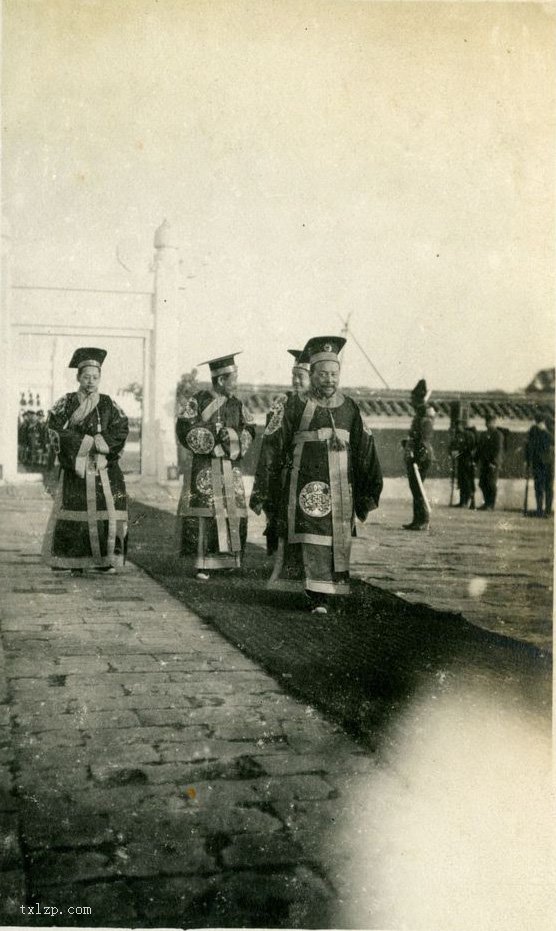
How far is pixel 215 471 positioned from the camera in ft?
23.0

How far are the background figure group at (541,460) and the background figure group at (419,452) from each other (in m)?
2.52

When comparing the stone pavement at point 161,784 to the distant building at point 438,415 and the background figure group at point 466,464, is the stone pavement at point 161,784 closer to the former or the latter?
the background figure group at point 466,464

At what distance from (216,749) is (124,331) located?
1447 centimetres

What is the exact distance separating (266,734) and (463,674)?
113 cm

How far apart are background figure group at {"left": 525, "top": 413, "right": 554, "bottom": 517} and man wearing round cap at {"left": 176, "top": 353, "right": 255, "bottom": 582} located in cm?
705

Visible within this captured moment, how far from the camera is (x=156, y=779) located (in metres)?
2.80

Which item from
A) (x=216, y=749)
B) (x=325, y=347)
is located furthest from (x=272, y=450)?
(x=216, y=749)

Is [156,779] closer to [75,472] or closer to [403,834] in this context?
[403,834]

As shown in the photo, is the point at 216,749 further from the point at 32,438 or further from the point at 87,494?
the point at 32,438

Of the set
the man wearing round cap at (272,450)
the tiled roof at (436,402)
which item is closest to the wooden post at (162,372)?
the tiled roof at (436,402)

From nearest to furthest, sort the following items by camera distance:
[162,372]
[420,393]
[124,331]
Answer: [420,393] < [124,331] < [162,372]

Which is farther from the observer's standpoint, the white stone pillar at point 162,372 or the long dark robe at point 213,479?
the white stone pillar at point 162,372

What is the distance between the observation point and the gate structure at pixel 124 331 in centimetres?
1573

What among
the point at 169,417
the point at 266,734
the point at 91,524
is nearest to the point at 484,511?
the point at 169,417
